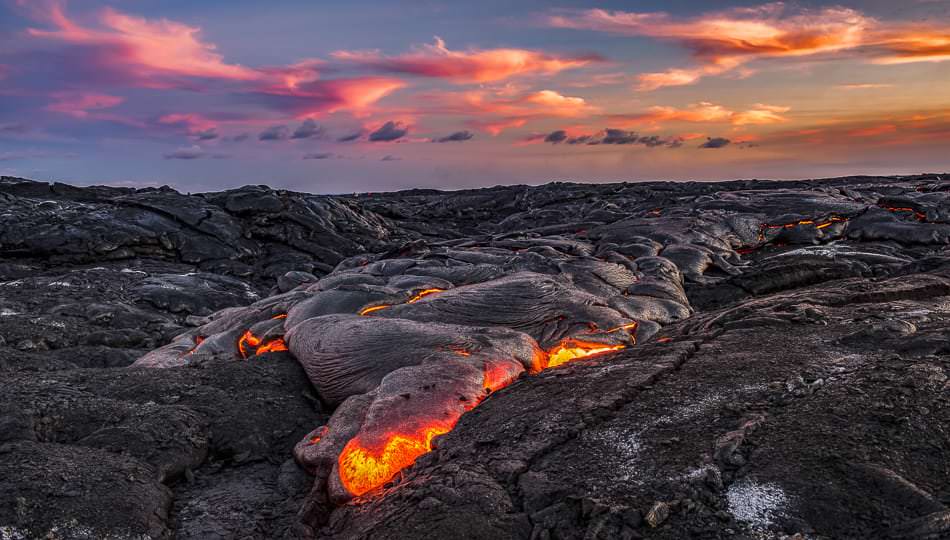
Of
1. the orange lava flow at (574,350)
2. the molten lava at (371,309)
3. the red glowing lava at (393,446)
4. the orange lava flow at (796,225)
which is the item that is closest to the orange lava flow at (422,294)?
the molten lava at (371,309)

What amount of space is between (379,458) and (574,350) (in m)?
3.91

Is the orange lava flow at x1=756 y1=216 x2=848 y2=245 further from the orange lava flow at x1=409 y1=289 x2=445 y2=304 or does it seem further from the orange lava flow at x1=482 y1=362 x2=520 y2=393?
the orange lava flow at x1=482 y1=362 x2=520 y2=393

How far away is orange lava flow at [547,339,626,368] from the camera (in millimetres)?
8242

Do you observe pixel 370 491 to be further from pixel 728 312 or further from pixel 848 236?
pixel 848 236

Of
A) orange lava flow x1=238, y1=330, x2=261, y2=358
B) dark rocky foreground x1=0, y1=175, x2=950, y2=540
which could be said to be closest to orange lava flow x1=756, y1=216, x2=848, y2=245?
dark rocky foreground x1=0, y1=175, x2=950, y2=540

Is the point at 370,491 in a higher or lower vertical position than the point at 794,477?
lower

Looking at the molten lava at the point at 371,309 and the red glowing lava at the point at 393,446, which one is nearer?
the red glowing lava at the point at 393,446

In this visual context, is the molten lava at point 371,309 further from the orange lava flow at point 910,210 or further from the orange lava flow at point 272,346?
the orange lava flow at point 910,210

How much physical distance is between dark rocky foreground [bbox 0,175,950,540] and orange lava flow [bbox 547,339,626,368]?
60 mm

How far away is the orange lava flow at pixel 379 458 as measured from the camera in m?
5.17

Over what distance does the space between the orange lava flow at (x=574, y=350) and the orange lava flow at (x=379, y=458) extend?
9.95ft

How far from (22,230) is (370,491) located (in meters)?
22.8

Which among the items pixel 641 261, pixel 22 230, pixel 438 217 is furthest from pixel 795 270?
pixel 438 217

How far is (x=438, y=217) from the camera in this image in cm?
4388
